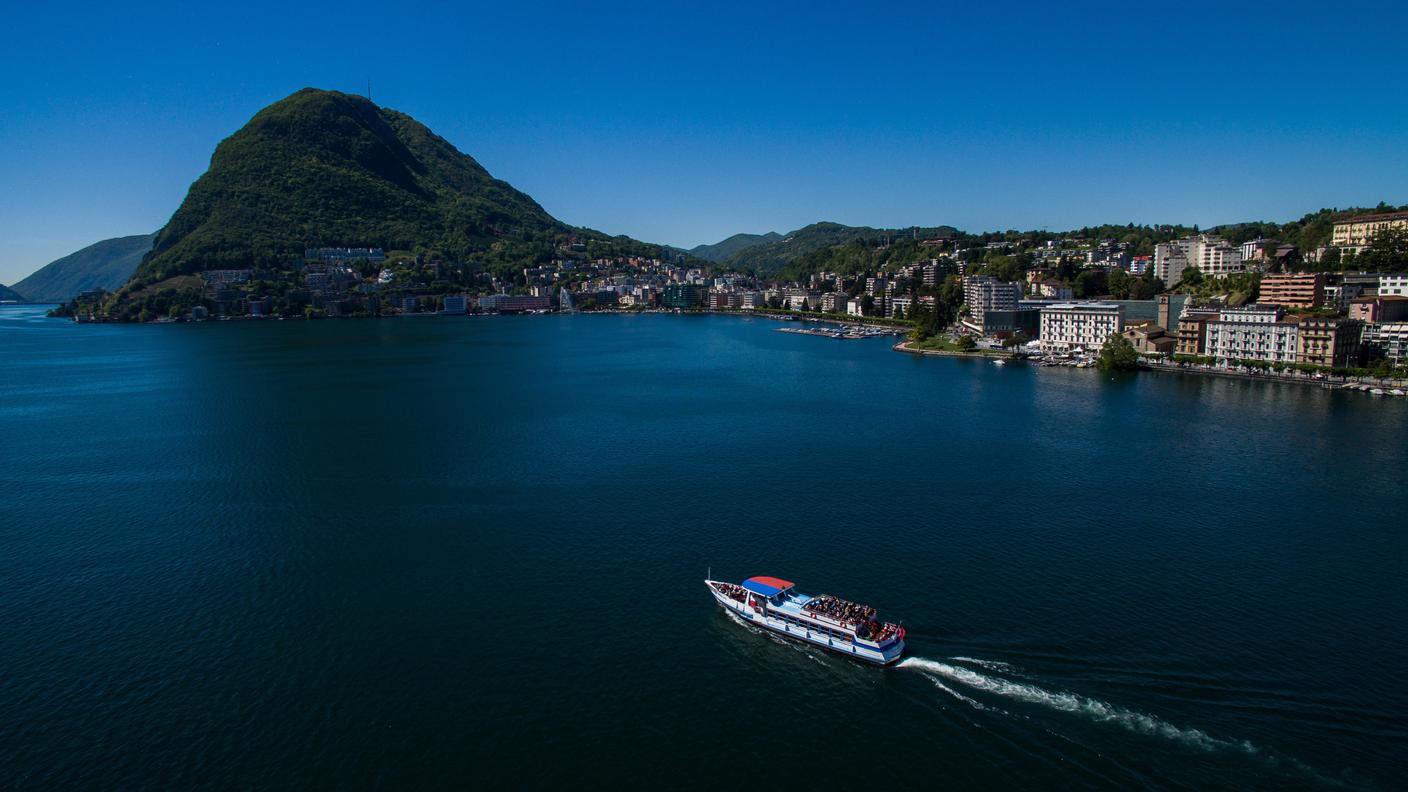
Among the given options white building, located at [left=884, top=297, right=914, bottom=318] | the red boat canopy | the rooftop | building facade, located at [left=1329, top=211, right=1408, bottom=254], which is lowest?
the red boat canopy

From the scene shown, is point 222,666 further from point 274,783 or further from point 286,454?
point 286,454

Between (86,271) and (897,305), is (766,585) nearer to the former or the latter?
(897,305)

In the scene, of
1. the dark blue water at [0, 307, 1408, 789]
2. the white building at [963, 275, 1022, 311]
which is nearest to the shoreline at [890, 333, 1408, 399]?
the dark blue water at [0, 307, 1408, 789]

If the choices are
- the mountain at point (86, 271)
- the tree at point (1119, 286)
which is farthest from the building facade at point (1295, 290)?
the mountain at point (86, 271)

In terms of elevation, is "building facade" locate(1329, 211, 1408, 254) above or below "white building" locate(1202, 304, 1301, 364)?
above

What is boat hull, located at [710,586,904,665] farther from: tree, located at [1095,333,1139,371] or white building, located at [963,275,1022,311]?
white building, located at [963,275,1022,311]

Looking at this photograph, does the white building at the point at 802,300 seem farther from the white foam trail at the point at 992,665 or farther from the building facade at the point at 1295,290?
the white foam trail at the point at 992,665

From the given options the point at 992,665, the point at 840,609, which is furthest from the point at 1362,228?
the point at 840,609
